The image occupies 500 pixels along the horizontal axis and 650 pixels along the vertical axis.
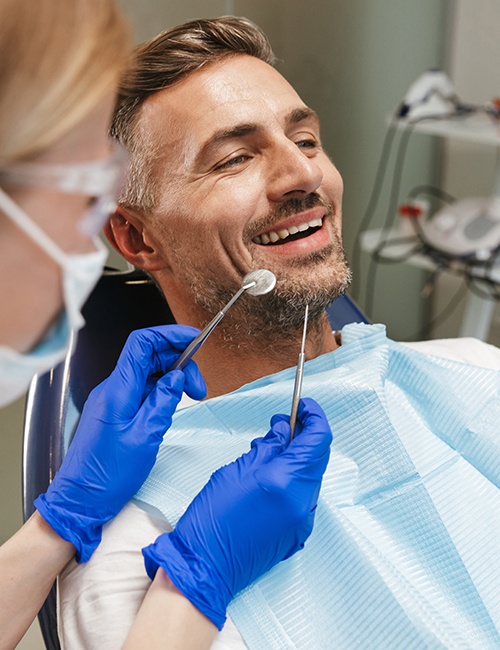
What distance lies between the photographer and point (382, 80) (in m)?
3.02

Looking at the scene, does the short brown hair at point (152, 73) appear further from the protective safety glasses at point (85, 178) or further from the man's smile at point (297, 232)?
the protective safety glasses at point (85, 178)

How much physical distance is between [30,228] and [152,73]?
92cm

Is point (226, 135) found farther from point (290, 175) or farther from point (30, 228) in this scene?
point (30, 228)

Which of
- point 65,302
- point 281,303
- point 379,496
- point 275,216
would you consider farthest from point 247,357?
point 65,302

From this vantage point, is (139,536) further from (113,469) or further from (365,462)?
(365,462)

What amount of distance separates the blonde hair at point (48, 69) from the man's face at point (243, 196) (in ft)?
2.50

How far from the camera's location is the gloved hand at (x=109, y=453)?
3.57 feet

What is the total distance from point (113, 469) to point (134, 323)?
531 millimetres

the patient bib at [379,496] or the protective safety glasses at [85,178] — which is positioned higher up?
the protective safety glasses at [85,178]

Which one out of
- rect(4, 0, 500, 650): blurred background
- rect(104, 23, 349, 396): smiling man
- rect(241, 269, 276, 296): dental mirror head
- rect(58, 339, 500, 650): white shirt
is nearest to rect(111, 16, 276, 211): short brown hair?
rect(104, 23, 349, 396): smiling man

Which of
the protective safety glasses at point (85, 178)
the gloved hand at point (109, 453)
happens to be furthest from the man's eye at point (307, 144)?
the protective safety glasses at point (85, 178)

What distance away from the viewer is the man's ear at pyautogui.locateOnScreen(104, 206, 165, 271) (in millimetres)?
1479

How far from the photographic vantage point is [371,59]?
2.97m

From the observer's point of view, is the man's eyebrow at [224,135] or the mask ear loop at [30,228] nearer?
the mask ear loop at [30,228]
